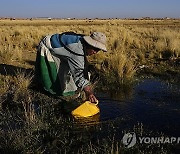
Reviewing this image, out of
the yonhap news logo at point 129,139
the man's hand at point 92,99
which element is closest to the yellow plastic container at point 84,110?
the man's hand at point 92,99

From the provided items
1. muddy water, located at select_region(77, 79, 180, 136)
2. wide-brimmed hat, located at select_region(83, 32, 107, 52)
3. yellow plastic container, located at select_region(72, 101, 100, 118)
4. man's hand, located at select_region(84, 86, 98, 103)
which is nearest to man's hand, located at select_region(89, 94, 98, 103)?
man's hand, located at select_region(84, 86, 98, 103)

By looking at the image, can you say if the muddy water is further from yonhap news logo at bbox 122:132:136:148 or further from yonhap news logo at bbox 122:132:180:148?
yonhap news logo at bbox 122:132:136:148

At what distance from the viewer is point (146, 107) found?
6871 millimetres

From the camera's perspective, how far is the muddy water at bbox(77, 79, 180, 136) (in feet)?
19.4

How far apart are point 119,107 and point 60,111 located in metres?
1.22

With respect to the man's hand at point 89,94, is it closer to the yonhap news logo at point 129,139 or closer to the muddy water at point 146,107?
the muddy water at point 146,107

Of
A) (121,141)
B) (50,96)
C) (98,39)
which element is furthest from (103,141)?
(50,96)

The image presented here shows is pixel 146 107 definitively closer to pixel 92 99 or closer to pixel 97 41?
pixel 92 99

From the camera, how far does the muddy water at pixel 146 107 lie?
5898mm

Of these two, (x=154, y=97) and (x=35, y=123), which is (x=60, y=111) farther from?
(x=154, y=97)

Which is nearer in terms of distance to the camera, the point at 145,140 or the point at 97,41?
the point at 145,140

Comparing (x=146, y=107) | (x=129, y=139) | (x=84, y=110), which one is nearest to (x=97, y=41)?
(x=84, y=110)

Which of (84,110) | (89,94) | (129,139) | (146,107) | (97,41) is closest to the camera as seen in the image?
(129,139)

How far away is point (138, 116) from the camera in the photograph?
629cm
